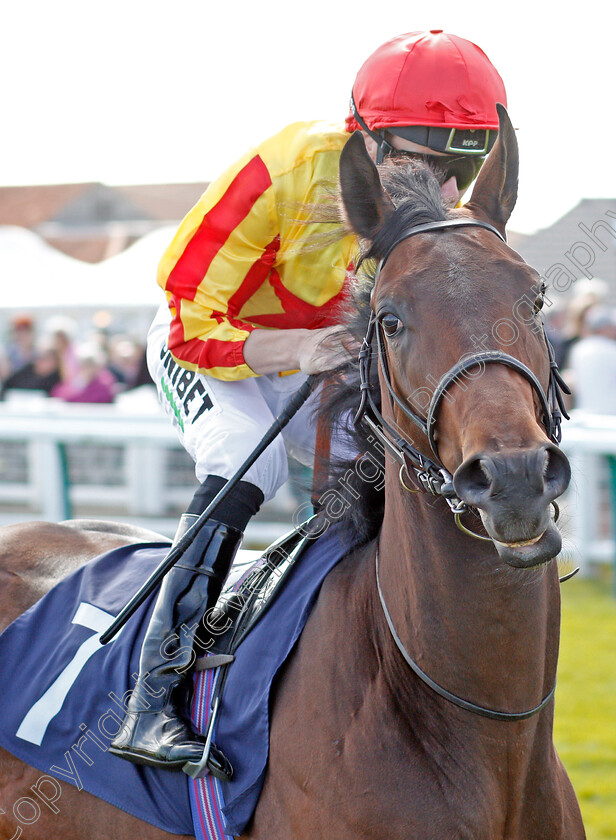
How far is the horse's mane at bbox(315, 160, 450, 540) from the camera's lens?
229 centimetres

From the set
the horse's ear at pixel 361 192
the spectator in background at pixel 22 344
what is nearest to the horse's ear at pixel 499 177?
the horse's ear at pixel 361 192

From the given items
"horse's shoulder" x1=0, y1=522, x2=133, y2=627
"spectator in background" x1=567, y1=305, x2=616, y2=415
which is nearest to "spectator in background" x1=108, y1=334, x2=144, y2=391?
"spectator in background" x1=567, y1=305, x2=616, y2=415

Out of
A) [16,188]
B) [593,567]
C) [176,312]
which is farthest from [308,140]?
[16,188]

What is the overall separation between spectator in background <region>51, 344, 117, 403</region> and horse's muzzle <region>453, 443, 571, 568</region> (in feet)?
28.4

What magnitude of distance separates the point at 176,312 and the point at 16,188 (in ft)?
151

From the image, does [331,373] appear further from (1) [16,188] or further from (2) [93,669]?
(1) [16,188]

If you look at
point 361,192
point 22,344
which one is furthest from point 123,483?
point 361,192

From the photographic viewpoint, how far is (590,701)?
5.76 meters

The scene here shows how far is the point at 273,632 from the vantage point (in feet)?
8.30

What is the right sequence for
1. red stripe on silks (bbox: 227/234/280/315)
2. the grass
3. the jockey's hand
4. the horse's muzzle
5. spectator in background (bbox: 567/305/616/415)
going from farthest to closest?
spectator in background (bbox: 567/305/616/415), the grass, red stripe on silks (bbox: 227/234/280/315), the jockey's hand, the horse's muzzle

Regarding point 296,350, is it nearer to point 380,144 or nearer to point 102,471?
point 380,144

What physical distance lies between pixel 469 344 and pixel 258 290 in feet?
4.09

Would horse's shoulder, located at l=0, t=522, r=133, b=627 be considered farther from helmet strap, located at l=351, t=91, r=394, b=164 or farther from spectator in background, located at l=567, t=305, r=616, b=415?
spectator in background, located at l=567, t=305, r=616, b=415

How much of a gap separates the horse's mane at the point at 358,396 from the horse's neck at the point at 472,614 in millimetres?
282
